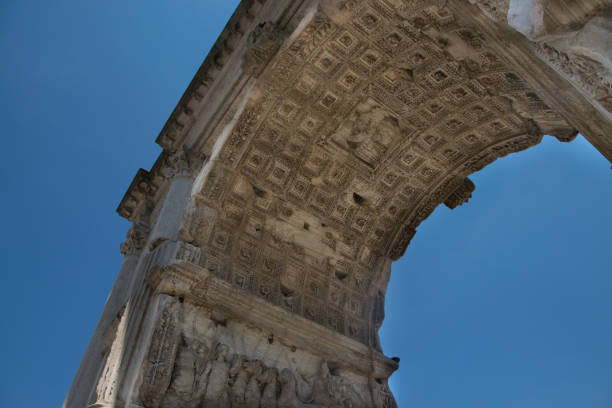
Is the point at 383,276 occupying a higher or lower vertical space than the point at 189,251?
higher

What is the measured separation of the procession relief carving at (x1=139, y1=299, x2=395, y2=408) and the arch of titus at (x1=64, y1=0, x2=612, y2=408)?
0.9 inches

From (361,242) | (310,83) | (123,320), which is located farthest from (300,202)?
(123,320)

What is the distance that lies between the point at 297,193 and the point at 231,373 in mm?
3447

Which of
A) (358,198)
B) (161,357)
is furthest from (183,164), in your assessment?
(161,357)

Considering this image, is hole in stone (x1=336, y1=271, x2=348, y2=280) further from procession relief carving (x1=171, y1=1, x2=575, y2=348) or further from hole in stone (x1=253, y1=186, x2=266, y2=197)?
hole in stone (x1=253, y1=186, x2=266, y2=197)

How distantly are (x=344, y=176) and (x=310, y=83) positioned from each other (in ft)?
6.54

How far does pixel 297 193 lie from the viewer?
362 inches

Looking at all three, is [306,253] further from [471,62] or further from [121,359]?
[471,62]

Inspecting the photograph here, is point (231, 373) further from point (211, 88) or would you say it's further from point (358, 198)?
point (211, 88)

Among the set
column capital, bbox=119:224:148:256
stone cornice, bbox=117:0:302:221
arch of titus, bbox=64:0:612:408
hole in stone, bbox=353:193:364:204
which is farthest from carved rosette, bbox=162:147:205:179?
hole in stone, bbox=353:193:364:204

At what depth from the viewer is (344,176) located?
9.31 m

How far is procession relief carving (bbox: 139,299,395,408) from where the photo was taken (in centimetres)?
662

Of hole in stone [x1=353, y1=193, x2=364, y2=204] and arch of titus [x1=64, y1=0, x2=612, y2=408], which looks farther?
hole in stone [x1=353, y1=193, x2=364, y2=204]

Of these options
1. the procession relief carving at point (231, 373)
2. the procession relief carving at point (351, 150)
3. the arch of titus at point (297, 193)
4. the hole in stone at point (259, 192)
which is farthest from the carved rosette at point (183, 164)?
the procession relief carving at point (231, 373)
